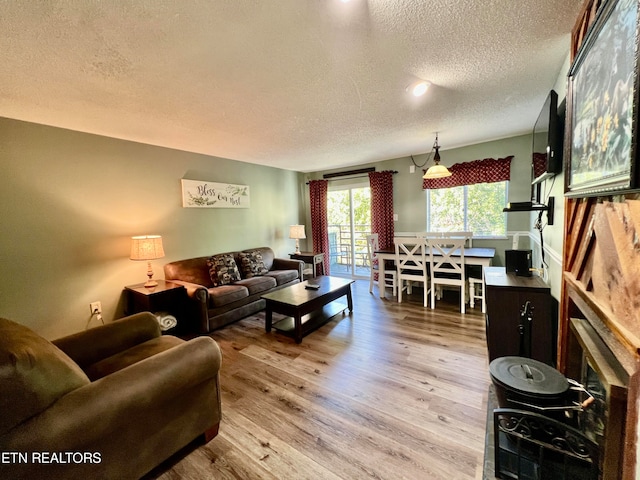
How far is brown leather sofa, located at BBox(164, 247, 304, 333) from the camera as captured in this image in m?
3.08

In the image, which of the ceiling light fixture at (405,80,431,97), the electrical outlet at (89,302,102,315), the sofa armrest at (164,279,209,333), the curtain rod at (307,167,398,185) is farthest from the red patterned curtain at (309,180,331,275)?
the electrical outlet at (89,302,102,315)

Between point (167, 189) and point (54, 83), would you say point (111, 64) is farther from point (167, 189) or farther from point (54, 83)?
point (167, 189)

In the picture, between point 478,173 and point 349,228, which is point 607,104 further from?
point 349,228

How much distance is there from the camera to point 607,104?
3.11 feet

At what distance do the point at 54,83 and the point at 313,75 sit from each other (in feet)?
5.99

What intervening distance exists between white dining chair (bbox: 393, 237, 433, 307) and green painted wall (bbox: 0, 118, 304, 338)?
9.73 ft

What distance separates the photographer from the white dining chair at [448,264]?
11.0 feet

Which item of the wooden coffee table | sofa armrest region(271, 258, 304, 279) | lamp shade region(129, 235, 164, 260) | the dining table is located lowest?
the wooden coffee table

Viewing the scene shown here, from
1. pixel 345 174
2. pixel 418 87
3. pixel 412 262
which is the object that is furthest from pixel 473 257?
pixel 345 174

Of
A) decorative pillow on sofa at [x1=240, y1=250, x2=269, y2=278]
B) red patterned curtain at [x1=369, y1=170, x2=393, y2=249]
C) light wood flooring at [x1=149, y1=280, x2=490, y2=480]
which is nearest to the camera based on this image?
light wood flooring at [x1=149, y1=280, x2=490, y2=480]

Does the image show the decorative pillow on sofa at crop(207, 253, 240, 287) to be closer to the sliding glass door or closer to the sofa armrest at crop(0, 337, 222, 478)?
the sofa armrest at crop(0, 337, 222, 478)

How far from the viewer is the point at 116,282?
307 cm

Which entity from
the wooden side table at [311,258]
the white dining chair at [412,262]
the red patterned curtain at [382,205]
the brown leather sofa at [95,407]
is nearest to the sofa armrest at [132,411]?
the brown leather sofa at [95,407]

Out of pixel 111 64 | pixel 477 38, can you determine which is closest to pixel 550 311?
pixel 477 38
